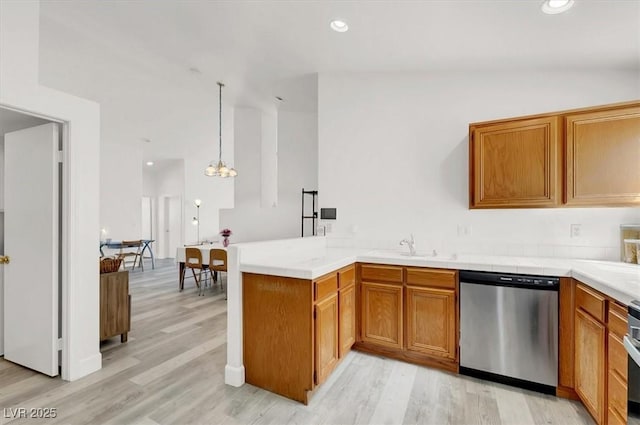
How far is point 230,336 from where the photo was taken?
2.34 meters

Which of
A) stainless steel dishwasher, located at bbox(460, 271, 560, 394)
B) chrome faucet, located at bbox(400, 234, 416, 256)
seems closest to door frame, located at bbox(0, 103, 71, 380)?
chrome faucet, located at bbox(400, 234, 416, 256)

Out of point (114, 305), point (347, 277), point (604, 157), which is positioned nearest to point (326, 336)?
point (347, 277)

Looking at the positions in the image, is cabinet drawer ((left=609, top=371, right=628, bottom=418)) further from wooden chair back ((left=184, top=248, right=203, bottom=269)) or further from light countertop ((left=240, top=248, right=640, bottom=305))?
wooden chair back ((left=184, top=248, right=203, bottom=269))

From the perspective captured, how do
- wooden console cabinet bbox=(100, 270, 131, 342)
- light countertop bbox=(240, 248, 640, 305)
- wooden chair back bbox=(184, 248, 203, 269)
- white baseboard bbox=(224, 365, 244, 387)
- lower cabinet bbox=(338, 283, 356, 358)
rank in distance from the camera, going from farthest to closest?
wooden chair back bbox=(184, 248, 203, 269)
wooden console cabinet bbox=(100, 270, 131, 342)
lower cabinet bbox=(338, 283, 356, 358)
white baseboard bbox=(224, 365, 244, 387)
light countertop bbox=(240, 248, 640, 305)

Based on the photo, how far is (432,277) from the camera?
254cm

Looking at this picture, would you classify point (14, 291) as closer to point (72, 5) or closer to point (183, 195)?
point (72, 5)

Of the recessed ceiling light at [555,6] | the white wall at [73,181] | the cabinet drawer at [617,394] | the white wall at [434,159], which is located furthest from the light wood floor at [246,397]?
the recessed ceiling light at [555,6]

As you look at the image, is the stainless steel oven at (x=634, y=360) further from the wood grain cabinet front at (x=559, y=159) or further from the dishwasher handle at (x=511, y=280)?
the wood grain cabinet front at (x=559, y=159)

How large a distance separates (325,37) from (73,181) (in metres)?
2.38

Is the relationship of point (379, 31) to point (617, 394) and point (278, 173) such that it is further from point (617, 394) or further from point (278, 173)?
point (278, 173)

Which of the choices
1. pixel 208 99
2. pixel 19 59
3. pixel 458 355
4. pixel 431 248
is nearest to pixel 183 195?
pixel 208 99

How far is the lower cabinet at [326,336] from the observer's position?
7.00 ft

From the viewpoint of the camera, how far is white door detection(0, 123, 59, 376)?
7.89ft

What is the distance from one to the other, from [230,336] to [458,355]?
1.79 metres
